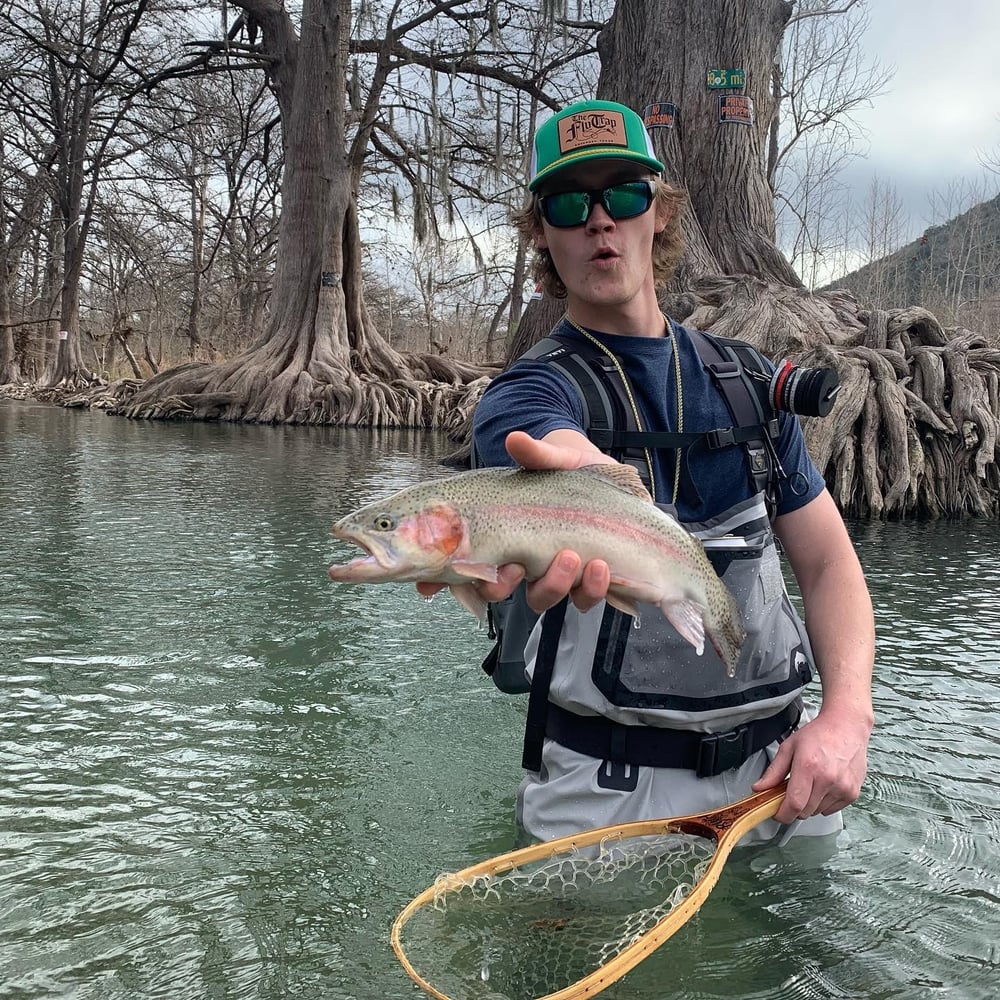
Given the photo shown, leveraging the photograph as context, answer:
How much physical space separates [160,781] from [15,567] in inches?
134

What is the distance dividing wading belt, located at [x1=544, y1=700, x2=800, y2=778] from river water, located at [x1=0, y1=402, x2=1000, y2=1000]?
1.57 ft

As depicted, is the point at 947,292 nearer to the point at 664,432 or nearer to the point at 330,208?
the point at 330,208

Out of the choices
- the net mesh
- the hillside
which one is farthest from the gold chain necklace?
the hillside

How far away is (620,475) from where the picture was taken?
1999 millimetres

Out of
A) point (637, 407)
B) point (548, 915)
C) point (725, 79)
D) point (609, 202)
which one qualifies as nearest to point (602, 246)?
point (609, 202)

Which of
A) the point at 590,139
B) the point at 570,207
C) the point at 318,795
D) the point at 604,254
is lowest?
the point at 318,795

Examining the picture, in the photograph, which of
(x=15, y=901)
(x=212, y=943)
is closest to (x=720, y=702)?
(x=212, y=943)

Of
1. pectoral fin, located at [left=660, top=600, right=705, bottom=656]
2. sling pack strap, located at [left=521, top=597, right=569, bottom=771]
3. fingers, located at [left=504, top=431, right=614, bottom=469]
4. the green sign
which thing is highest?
the green sign

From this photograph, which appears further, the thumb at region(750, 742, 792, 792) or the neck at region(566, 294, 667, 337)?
the neck at region(566, 294, 667, 337)

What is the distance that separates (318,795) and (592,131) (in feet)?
7.75

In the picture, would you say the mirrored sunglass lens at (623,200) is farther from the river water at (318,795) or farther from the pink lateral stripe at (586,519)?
the river water at (318,795)

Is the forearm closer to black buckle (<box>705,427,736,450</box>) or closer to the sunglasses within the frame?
black buckle (<box>705,427,736,450</box>)

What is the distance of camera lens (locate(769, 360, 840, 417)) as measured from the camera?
245 centimetres

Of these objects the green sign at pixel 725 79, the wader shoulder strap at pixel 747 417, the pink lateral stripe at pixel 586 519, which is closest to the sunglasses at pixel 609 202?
the wader shoulder strap at pixel 747 417
